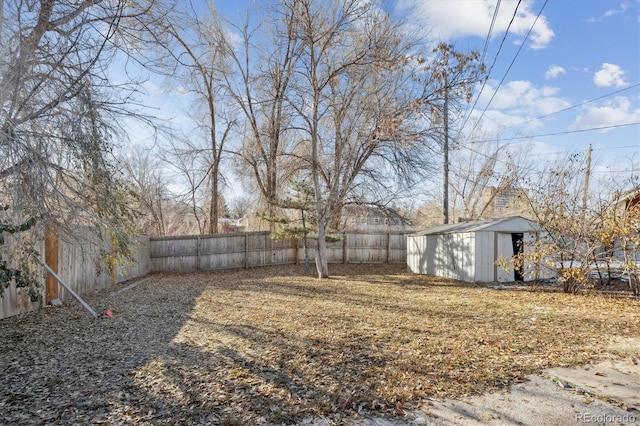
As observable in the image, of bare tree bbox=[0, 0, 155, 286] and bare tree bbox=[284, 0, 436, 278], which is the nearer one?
bare tree bbox=[0, 0, 155, 286]

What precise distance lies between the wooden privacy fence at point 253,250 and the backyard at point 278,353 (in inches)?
214

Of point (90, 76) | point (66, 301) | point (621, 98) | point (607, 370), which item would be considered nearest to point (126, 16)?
point (90, 76)

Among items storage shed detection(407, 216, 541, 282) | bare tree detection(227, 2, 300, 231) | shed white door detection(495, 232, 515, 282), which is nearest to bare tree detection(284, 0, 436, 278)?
bare tree detection(227, 2, 300, 231)

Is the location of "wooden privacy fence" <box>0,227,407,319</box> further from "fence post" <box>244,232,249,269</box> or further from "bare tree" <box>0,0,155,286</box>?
"bare tree" <box>0,0,155,286</box>

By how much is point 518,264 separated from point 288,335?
6178mm

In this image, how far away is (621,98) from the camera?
10.8 metres

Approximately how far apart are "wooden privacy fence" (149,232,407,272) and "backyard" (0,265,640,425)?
5.45 meters

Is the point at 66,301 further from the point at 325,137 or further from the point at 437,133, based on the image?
the point at 437,133

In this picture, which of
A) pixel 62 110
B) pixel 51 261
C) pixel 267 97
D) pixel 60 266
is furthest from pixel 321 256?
pixel 62 110

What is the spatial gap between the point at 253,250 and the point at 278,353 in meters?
10.0

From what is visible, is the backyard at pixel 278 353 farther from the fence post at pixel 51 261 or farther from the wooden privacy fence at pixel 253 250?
the wooden privacy fence at pixel 253 250

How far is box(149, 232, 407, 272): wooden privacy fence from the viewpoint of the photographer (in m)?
12.5

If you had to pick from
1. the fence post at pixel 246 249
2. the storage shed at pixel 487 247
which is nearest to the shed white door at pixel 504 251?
the storage shed at pixel 487 247

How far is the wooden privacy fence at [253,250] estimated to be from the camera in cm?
1245
